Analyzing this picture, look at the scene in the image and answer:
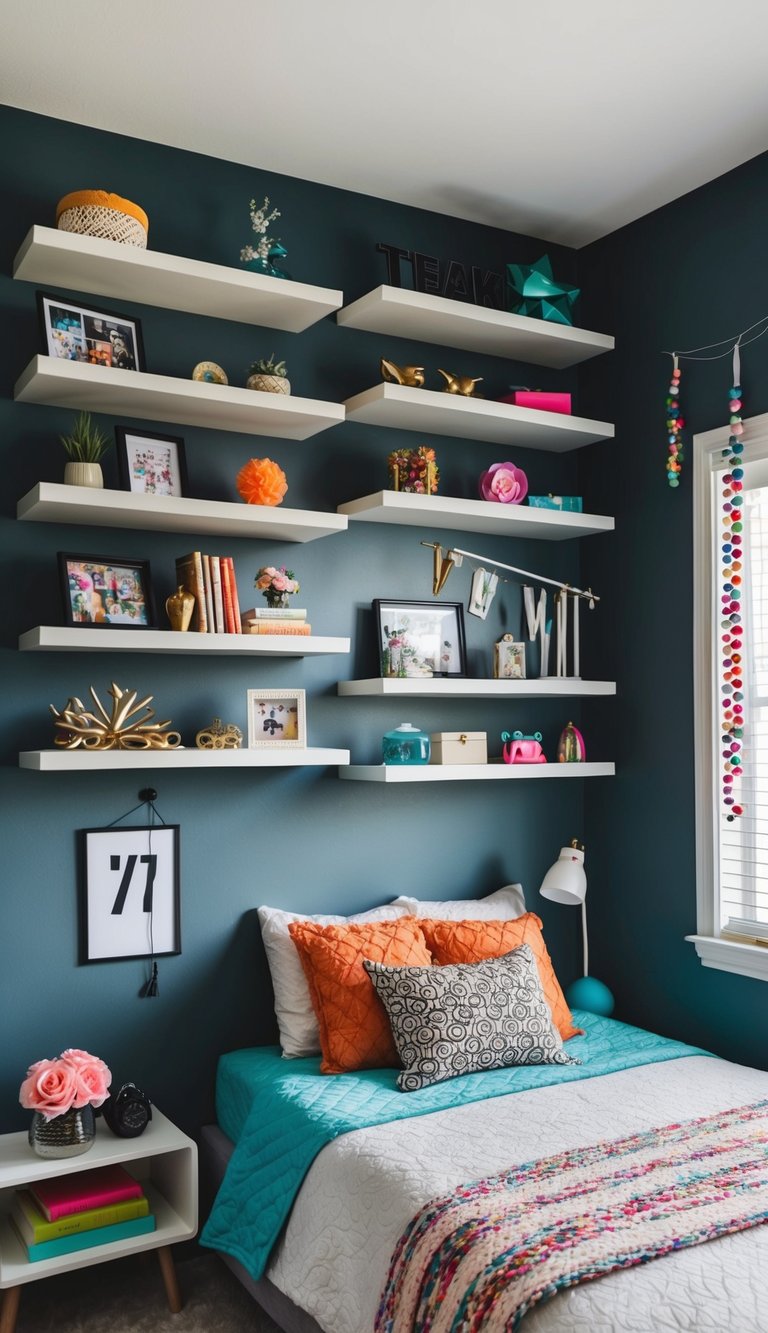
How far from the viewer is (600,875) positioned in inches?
143

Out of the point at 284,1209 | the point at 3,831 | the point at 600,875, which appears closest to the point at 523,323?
the point at 600,875

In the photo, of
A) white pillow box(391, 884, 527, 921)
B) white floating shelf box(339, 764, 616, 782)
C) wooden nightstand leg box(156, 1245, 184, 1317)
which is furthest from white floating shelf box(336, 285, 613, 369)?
wooden nightstand leg box(156, 1245, 184, 1317)

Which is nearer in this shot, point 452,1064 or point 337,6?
point 337,6

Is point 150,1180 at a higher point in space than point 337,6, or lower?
lower

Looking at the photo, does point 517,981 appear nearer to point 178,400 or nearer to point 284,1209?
point 284,1209

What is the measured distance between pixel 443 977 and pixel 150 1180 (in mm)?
930

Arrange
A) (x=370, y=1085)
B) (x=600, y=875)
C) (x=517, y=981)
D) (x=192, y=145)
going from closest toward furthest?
1. (x=370, y=1085)
2. (x=517, y=981)
3. (x=192, y=145)
4. (x=600, y=875)

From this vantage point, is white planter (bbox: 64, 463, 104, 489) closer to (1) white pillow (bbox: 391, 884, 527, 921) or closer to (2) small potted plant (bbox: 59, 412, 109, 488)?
(2) small potted plant (bbox: 59, 412, 109, 488)

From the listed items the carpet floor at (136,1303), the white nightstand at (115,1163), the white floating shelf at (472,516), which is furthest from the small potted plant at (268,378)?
the carpet floor at (136,1303)

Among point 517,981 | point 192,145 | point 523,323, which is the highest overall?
point 192,145

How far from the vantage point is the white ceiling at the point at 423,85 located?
248 cm

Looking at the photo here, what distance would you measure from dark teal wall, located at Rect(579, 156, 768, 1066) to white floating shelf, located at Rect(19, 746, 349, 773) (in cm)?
106

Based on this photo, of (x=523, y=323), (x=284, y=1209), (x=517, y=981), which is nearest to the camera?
(x=284, y=1209)

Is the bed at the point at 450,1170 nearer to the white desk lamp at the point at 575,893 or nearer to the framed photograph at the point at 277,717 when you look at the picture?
the white desk lamp at the point at 575,893
